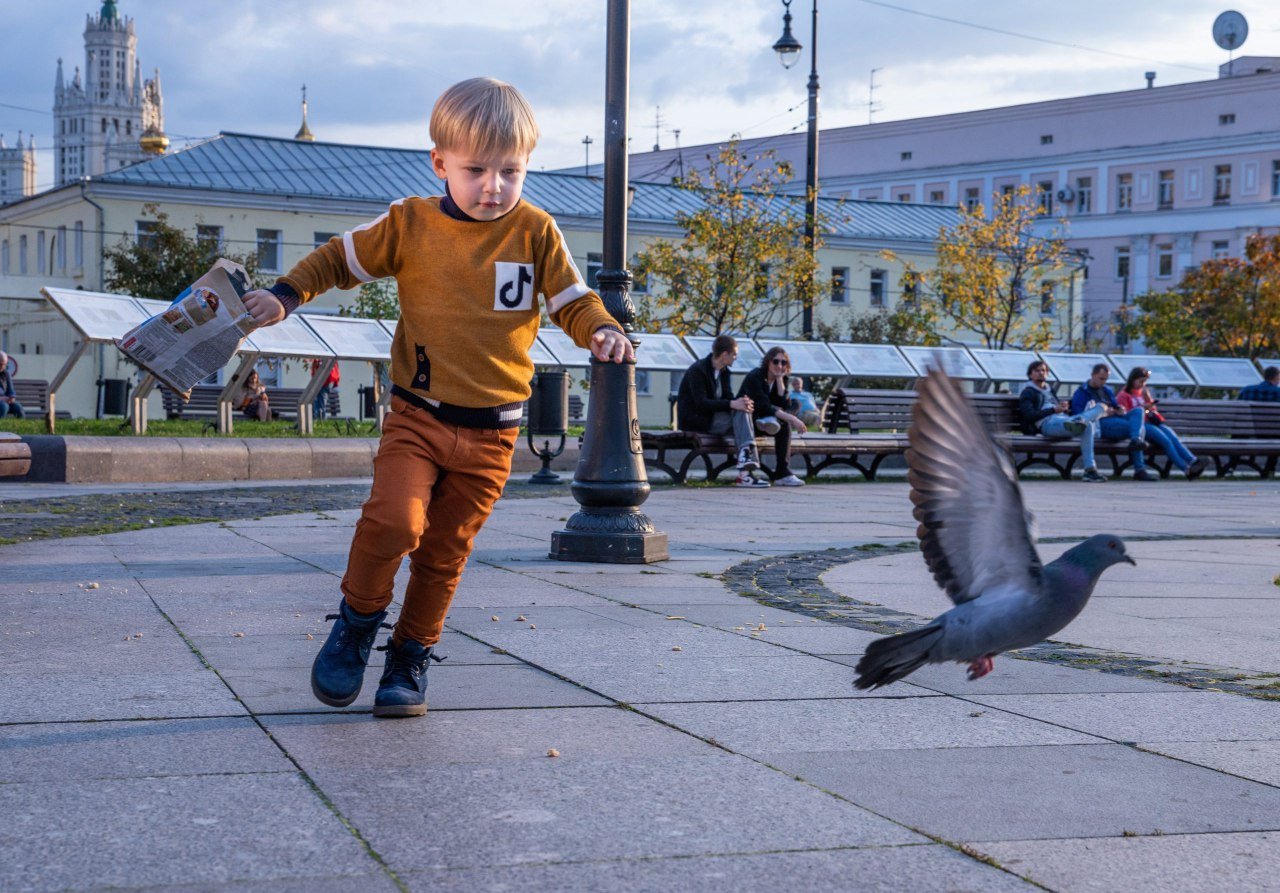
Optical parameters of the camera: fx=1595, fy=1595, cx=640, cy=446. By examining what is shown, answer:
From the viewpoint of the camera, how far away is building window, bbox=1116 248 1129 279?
72.8 meters

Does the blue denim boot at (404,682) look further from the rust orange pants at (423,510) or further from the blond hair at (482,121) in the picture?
the blond hair at (482,121)

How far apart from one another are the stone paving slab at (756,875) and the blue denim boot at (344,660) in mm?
1438

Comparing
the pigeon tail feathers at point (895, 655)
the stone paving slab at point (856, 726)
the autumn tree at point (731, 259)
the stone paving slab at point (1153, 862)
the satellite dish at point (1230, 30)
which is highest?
the satellite dish at point (1230, 30)

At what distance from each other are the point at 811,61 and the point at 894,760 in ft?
92.7

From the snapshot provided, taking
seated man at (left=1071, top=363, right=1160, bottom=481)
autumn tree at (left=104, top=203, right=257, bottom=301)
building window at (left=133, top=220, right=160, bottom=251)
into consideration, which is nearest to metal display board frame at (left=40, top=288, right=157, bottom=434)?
seated man at (left=1071, top=363, right=1160, bottom=481)

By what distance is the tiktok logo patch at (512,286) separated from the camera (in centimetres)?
424

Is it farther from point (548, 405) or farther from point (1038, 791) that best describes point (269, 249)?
point (1038, 791)

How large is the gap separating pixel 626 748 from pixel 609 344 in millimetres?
1060

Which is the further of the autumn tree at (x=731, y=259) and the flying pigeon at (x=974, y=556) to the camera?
the autumn tree at (x=731, y=259)

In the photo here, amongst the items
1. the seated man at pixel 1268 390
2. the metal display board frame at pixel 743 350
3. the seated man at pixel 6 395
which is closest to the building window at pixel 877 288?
the seated man at pixel 1268 390

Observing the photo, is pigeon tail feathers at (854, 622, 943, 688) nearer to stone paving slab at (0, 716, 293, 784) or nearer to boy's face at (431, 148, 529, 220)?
stone paving slab at (0, 716, 293, 784)

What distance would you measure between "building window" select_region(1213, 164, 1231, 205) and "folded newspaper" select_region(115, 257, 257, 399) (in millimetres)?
71089

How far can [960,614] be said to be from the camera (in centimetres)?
341

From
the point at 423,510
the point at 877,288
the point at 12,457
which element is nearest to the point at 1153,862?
the point at 423,510
